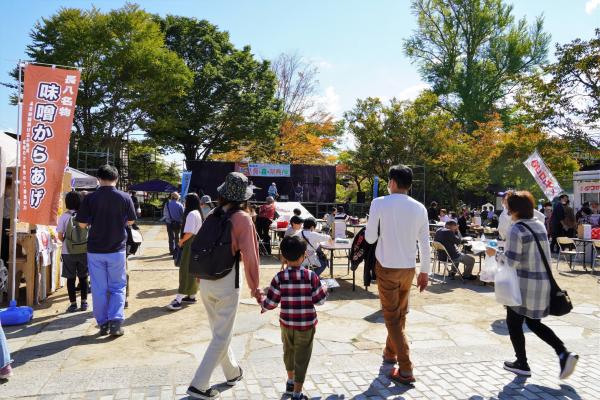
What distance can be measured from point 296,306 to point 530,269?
181 centimetres

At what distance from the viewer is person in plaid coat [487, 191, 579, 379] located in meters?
3.18

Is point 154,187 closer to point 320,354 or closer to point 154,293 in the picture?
point 154,293

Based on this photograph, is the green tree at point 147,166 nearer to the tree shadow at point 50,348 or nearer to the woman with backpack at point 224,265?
the tree shadow at point 50,348

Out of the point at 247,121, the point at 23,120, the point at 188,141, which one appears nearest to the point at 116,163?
the point at 188,141

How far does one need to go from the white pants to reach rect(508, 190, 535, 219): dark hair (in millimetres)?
2199

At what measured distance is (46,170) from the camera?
4902 millimetres

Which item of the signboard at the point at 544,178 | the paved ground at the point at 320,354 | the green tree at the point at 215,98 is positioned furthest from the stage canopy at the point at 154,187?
the signboard at the point at 544,178

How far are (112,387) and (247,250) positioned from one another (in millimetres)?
1447

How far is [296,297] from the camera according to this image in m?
2.81

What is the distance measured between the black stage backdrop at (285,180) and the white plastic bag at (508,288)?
19.4 m

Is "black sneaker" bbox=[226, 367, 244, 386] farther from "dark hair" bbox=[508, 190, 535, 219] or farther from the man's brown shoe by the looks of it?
"dark hair" bbox=[508, 190, 535, 219]

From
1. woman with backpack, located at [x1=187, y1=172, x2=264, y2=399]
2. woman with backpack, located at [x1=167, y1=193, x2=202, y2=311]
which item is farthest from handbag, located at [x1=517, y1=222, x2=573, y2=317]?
woman with backpack, located at [x1=167, y1=193, x2=202, y2=311]

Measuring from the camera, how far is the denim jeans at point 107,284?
4.16 meters

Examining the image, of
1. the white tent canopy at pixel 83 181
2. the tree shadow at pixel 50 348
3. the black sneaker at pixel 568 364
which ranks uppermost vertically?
the white tent canopy at pixel 83 181
